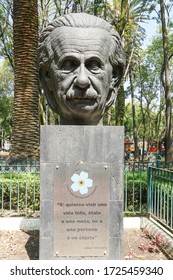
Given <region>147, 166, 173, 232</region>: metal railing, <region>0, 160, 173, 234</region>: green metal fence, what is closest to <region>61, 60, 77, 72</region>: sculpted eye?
<region>147, 166, 173, 232</region>: metal railing

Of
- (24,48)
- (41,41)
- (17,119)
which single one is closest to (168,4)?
(24,48)

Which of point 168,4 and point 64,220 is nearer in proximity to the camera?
point 64,220

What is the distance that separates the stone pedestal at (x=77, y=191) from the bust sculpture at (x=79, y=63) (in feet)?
1.06

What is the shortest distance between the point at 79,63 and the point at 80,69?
0.35ft

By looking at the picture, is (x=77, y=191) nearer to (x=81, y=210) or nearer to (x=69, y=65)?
(x=81, y=210)

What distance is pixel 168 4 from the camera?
64.6 feet

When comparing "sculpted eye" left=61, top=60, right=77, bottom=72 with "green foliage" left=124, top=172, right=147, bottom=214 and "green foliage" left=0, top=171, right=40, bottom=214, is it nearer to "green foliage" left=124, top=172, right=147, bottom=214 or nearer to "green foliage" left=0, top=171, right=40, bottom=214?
"green foliage" left=0, top=171, right=40, bottom=214

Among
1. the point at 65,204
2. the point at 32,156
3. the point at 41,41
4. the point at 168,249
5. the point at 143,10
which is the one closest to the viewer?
the point at 65,204

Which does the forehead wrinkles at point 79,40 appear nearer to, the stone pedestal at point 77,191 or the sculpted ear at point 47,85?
the sculpted ear at point 47,85

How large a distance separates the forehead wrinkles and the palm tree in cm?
625

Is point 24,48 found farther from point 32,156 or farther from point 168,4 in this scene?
point 168,4

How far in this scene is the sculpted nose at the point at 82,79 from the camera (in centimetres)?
395

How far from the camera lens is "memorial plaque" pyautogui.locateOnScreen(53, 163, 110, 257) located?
4141mm

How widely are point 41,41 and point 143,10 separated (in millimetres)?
14902
